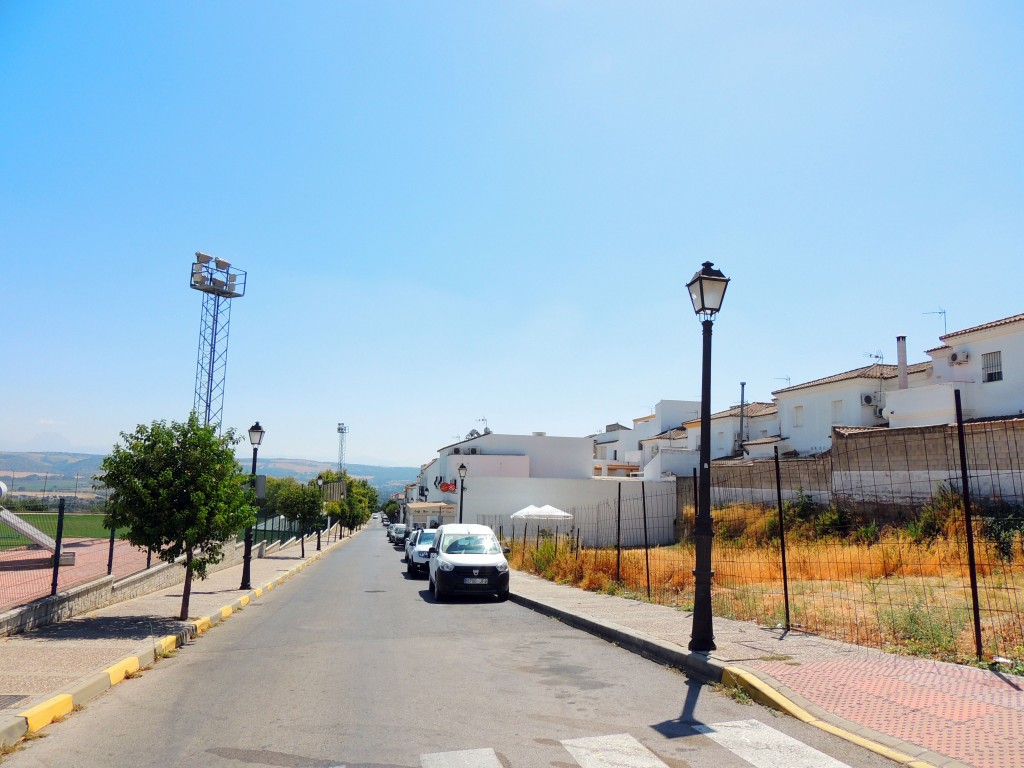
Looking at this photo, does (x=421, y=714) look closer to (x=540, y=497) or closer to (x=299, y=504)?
A: (x=299, y=504)

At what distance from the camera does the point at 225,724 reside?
6102 millimetres

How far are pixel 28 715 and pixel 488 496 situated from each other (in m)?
42.0

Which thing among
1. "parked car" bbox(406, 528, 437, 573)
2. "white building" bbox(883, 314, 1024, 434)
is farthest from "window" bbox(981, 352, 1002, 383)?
"parked car" bbox(406, 528, 437, 573)

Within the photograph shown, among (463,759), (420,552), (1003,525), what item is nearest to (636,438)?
(420,552)

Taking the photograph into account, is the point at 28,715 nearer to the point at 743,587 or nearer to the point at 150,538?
the point at 150,538

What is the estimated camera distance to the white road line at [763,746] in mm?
4938

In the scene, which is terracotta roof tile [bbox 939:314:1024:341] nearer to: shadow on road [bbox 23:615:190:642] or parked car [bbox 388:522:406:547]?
shadow on road [bbox 23:615:190:642]

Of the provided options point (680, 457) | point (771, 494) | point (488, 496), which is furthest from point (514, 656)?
point (680, 457)

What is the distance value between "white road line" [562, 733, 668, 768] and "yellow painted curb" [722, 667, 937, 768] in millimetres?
1549

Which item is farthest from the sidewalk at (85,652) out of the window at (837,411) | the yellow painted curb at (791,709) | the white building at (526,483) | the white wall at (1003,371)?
the window at (837,411)

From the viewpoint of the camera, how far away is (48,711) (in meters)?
6.23

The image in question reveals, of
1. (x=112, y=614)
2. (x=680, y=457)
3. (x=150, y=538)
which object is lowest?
(x=112, y=614)

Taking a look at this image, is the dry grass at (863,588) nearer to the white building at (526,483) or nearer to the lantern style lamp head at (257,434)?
the lantern style lamp head at (257,434)

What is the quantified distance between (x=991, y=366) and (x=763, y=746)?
34037mm
